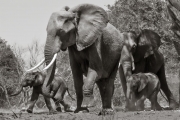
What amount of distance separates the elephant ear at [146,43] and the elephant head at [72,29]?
365 centimetres

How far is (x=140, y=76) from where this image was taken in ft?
39.1

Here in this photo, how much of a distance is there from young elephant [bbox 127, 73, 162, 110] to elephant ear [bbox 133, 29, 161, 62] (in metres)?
1.08

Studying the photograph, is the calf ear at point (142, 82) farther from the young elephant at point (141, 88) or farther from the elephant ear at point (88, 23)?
the elephant ear at point (88, 23)

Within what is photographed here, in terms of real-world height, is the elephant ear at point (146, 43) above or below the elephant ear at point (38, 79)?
above

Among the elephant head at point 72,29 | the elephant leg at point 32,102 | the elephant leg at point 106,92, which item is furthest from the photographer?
the elephant leg at point 32,102

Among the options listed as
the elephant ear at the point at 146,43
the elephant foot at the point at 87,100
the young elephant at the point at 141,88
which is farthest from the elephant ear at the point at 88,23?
the elephant ear at the point at 146,43

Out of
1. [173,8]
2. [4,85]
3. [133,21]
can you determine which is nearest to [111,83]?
[173,8]

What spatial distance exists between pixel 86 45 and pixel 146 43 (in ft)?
15.2

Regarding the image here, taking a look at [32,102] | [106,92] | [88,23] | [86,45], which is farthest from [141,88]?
[86,45]

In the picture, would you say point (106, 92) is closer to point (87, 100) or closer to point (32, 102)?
point (87, 100)

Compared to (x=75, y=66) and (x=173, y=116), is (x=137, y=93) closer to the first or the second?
(x=75, y=66)

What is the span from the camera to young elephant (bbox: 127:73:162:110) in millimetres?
11798

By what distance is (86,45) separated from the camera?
8969 mm

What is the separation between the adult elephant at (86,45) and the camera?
8703mm
